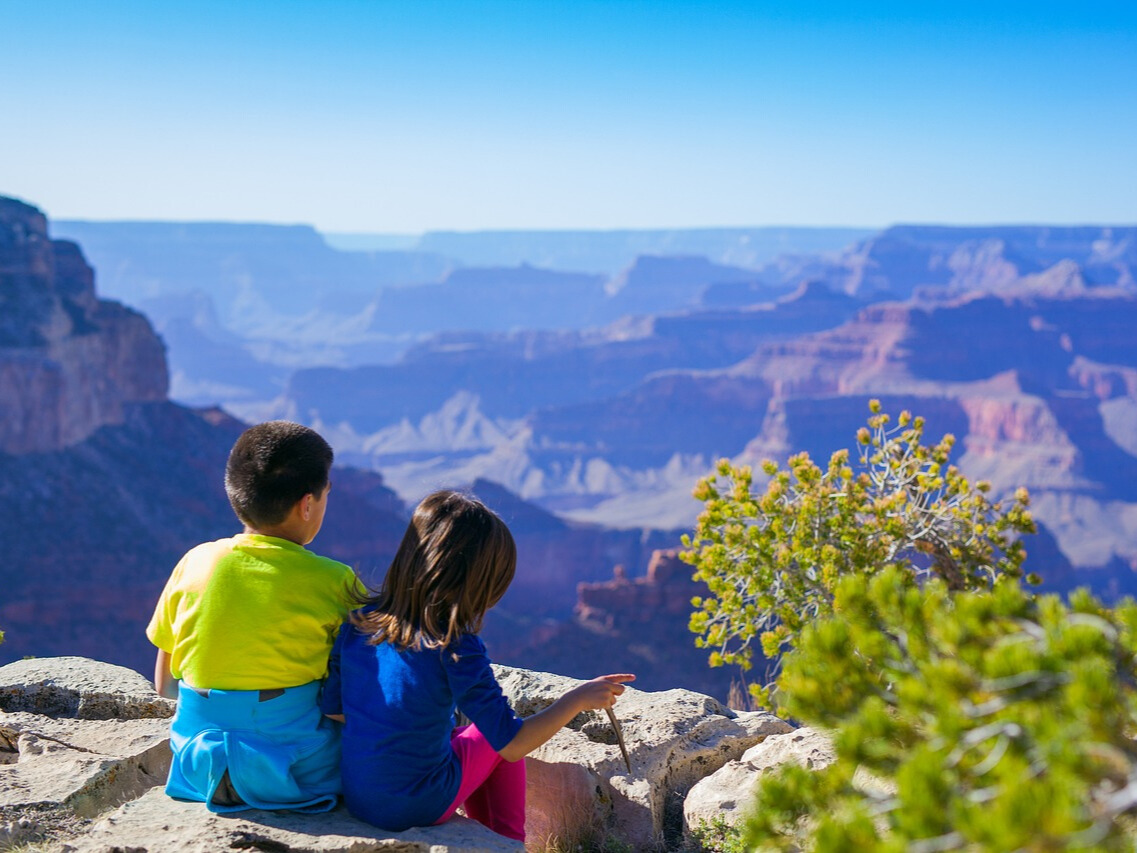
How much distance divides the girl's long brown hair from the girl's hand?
0.42m

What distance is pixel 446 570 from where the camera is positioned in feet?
9.22

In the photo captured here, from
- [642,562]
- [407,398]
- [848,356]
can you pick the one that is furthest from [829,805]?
[407,398]

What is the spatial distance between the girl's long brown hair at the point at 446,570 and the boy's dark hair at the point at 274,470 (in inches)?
14.7

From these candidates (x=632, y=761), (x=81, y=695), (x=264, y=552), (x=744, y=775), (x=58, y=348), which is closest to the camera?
(x=264, y=552)

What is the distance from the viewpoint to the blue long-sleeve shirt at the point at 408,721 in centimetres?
284

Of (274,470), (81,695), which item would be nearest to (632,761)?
(274,470)

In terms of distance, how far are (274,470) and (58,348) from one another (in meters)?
43.6

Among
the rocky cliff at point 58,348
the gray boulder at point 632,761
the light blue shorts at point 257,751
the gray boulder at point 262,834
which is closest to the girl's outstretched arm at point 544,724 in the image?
the gray boulder at point 262,834

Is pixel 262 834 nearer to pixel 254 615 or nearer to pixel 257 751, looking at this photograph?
pixel 257 751

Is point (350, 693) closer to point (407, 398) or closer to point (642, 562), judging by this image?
point (642, 562)

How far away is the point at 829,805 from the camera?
66.9 inches

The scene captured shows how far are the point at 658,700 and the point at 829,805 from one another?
117 inches

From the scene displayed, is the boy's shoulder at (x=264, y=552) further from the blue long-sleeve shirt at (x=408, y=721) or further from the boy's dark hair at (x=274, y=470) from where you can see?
the blue long-sleeve shirt at (x=408, y=721)

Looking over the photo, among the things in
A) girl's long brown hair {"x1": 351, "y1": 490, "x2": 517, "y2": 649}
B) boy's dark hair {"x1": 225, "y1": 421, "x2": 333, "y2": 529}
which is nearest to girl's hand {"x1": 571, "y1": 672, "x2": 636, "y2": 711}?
girl's long brown hair {"x1": 351, "y1": 490, "x2": 517, "y2": 649}
